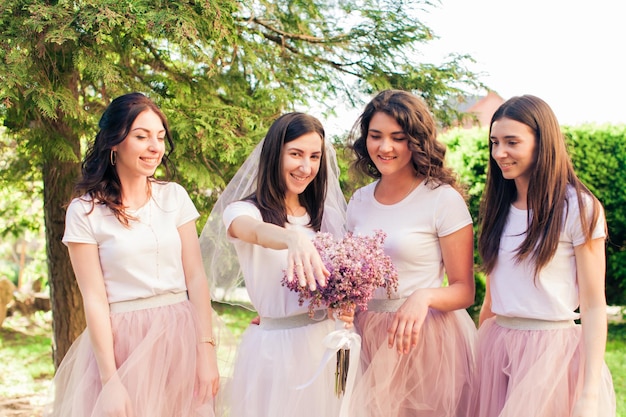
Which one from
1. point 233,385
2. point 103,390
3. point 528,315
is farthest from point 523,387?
point 103,390

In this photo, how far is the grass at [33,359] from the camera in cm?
750

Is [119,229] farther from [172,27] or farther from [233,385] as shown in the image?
[172,27]

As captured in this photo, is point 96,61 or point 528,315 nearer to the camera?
point 528,315

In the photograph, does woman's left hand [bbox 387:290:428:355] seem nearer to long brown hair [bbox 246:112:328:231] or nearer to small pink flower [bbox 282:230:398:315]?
small pink flower [bbox 282:230:398:315]

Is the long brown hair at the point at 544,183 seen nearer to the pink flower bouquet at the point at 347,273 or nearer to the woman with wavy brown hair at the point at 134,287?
the pink flower bouquet at the point at 347,273

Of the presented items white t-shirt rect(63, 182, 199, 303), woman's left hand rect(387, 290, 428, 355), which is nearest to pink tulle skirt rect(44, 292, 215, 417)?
white t-shirt rect(63, 182, 199, 303)

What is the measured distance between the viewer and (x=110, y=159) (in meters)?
3.24

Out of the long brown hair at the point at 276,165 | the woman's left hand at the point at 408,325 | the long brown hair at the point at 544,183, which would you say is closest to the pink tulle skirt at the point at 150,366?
the long brown hair at the point at 276,165

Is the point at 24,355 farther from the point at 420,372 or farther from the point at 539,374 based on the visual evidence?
the point at 539,374

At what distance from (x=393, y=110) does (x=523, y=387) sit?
153cm

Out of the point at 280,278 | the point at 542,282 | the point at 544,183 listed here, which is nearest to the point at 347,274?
the point at 280,278

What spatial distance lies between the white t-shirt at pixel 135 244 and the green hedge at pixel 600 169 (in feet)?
24.1

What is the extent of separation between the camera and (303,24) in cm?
598

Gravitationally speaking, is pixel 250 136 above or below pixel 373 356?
above
